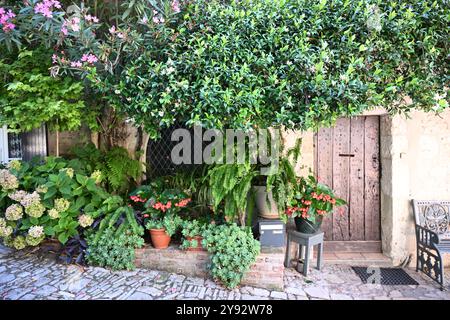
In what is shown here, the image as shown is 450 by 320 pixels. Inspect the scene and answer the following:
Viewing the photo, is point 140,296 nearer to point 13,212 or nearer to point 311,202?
point 13,212

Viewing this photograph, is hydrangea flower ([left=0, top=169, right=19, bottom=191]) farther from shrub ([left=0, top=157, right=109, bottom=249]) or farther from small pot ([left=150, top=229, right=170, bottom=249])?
small pot ([left=150, top=229, right=170, bottom=249])

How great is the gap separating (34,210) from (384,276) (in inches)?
181

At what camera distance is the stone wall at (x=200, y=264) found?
139 inches

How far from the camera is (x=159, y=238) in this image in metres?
3.72

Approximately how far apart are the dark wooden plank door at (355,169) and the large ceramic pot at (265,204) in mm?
1358

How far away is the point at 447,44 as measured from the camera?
3.19 m

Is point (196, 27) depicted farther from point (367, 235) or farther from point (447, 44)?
point (367, 235)

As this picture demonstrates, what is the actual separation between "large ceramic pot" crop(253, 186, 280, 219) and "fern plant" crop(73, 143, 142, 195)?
1826 mm

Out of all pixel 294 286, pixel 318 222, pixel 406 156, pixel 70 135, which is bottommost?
pixel 294 286

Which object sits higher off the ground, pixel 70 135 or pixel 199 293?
pixel 70 135

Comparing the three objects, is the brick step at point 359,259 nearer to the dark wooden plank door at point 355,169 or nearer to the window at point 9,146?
the dark wooden plank door at point 355,169

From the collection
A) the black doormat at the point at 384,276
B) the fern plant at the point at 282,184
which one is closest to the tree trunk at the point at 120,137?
the fern plant at the point at 282,184
